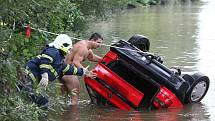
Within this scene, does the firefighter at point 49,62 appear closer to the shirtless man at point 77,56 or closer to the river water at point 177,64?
the river water at point 177,64

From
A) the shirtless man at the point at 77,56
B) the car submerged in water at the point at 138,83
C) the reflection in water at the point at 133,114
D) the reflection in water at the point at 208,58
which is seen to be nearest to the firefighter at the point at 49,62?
the reflection in water at the point at 133,114

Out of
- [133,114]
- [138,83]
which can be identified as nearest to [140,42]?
[138,83]

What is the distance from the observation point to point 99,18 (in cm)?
2125

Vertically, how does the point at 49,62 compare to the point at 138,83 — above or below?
above

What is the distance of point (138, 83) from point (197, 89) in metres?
1.06

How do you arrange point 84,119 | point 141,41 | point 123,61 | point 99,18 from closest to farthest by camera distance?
point 84,119 < point 123,61 < point 141,41 < point 99,18

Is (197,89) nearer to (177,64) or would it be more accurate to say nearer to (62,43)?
(62,43)

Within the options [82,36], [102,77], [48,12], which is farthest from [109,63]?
[82,36]

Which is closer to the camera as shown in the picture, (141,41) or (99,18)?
(141,41)

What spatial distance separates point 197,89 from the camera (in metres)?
8.74

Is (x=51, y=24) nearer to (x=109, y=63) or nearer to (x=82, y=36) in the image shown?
(x=109, y=63)

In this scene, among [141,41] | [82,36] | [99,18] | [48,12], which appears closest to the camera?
[48,12]

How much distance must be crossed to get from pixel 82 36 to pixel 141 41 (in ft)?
32.0

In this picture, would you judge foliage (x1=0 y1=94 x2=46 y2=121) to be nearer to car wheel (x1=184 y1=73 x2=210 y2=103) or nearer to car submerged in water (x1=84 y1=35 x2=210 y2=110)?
car submerged in water (x1=84 y1=35 x2=210 y2=110)
